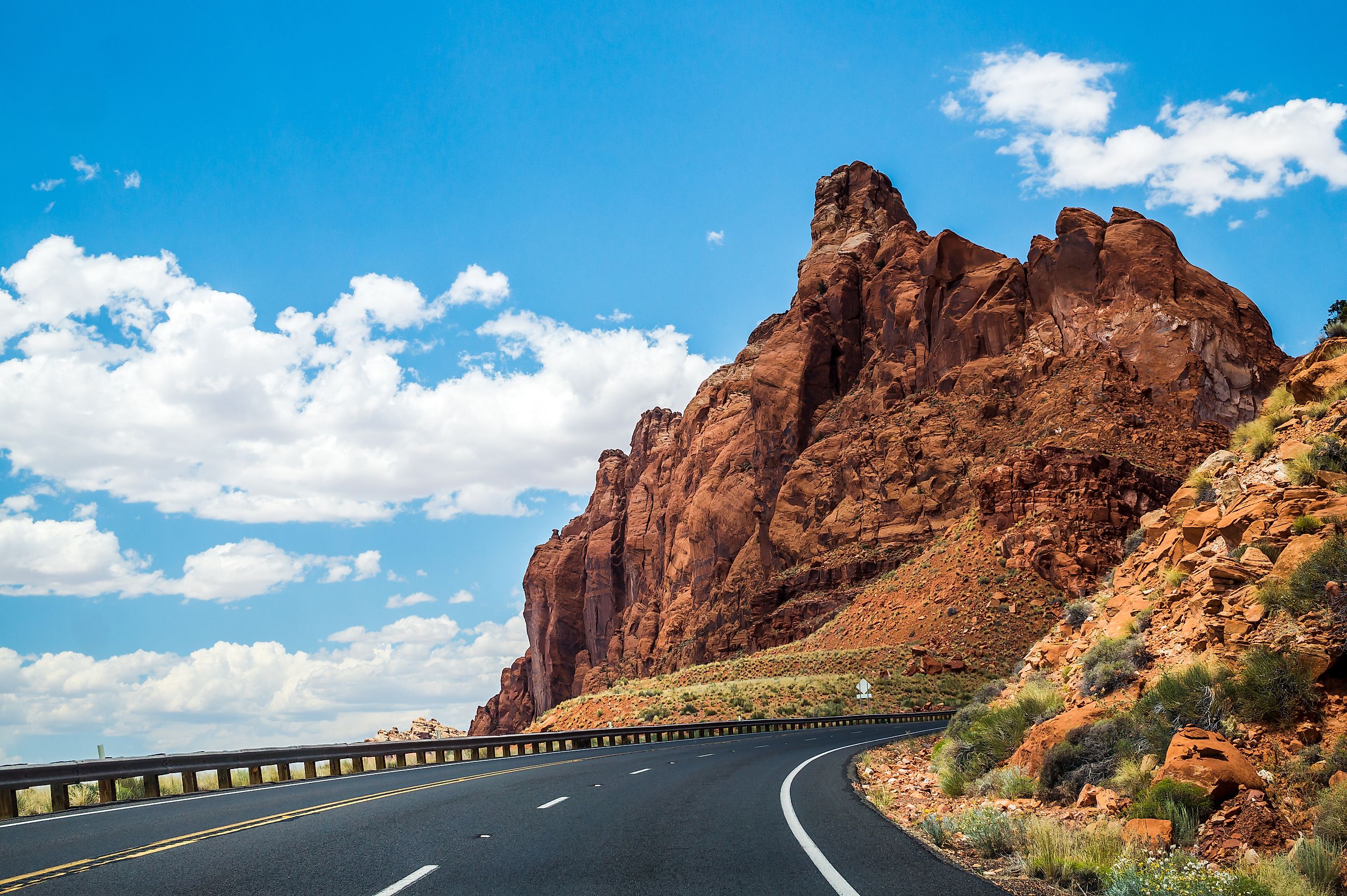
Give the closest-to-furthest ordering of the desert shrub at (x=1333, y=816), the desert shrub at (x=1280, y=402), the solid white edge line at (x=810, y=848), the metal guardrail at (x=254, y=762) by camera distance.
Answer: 1. the desert shrub at (x=1333, y=816)
2. the solid white edge line at (x=810, y=848)
3. the metal guardrail at (x=254, y=762)
4. the desert shrub at (x=1280, y=402)

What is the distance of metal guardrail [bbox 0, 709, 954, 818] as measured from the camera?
14.5 m

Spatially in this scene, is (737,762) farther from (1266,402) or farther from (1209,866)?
(1209,866)

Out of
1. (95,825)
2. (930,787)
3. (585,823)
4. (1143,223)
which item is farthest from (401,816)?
(1143,223)

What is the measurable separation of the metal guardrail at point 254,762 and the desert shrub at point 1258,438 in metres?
18.6

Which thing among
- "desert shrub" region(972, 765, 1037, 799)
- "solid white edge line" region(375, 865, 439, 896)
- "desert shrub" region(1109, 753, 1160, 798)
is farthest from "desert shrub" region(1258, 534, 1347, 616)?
"solid white edge line" region(375, 865, 439, 896)

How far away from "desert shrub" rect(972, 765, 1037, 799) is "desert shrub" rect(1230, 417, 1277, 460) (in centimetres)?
689

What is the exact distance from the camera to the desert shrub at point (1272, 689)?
9.39 metres

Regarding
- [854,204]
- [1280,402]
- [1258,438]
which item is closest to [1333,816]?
[1258,438]

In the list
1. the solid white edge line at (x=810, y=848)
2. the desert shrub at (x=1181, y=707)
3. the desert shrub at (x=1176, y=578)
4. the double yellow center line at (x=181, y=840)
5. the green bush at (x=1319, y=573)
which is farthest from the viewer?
the desert shrub at (x=1176, y=578)

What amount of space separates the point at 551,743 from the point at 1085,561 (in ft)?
142

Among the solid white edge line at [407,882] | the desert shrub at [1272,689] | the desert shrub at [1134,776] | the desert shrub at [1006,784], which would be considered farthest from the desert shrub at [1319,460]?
the solid white edge line at [407,882]

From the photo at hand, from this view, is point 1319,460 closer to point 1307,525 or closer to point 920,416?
point 1307,525

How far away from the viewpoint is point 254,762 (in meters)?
19.4

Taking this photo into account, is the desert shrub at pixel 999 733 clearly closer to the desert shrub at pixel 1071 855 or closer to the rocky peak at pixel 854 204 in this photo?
the desert shrub at pixel 1071 855
